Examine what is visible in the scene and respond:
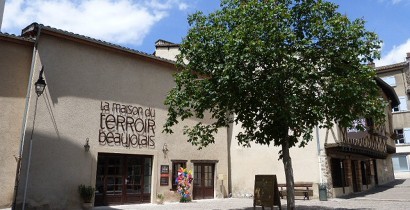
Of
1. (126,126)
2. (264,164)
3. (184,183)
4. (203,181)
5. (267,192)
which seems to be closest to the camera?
(267,192)

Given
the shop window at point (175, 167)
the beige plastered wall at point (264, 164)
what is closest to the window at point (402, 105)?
the beige plastered wall at point (264, 164)

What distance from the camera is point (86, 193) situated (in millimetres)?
11906

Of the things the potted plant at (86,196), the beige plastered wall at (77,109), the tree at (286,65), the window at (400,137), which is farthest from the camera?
the window at (400,137)

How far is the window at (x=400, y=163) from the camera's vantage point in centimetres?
3070

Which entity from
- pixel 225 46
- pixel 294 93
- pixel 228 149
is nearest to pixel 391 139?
pixel 228 149

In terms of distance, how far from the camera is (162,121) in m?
15.0

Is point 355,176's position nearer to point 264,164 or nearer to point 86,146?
point 264,164

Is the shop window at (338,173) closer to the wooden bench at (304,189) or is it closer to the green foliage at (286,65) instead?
the wooden bench at (304,189)

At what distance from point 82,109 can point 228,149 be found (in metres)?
8.20

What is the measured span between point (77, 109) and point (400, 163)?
2959cm

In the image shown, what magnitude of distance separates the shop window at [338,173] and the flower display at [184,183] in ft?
22.9

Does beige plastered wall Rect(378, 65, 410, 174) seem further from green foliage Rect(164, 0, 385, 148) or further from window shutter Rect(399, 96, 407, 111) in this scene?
green foliage Rect(164, 0, 385, 148)

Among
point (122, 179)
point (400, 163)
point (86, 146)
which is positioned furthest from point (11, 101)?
point (400, 163)

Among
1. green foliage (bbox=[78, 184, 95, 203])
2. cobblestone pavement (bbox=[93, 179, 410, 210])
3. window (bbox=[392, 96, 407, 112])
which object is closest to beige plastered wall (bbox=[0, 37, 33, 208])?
green foliage (bbox=[78, 184, 95, 203])
